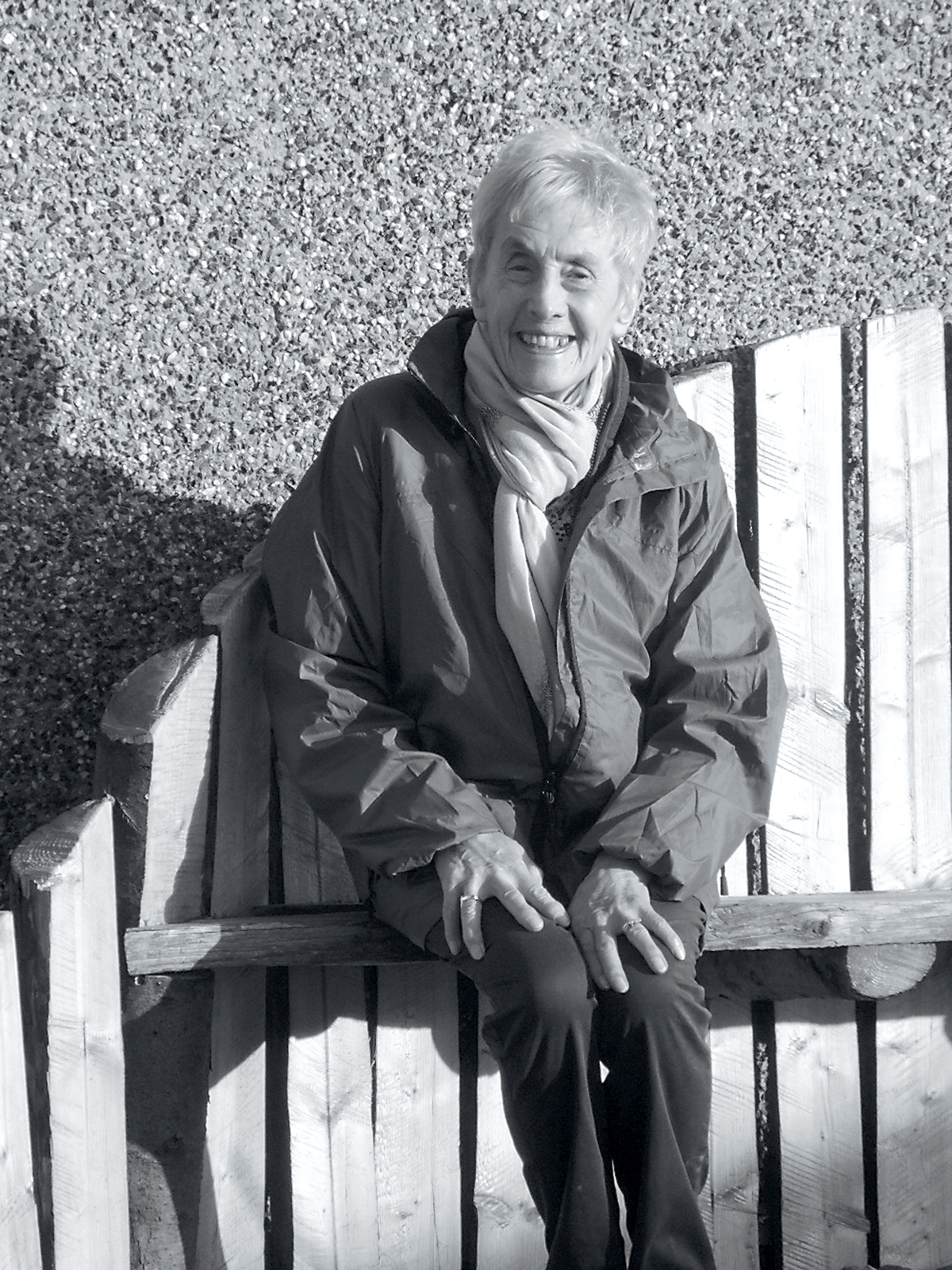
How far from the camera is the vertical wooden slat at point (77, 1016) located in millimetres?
2088

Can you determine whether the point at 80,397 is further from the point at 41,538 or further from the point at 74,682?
the point at 74,682

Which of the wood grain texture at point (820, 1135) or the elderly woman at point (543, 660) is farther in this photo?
the wood grain texture at point (820, 1135)

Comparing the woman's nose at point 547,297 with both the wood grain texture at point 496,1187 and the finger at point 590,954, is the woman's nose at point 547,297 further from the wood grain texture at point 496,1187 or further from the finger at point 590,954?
the wood grain texture at point 496,1187

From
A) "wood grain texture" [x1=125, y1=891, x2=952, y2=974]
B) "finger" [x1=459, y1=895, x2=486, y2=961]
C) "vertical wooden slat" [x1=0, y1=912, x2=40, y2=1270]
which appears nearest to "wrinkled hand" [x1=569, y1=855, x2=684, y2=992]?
"finger" [x1=459, y1=895, x2=486, y2=961]

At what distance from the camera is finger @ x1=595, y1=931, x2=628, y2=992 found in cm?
209

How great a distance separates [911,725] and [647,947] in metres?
1.04

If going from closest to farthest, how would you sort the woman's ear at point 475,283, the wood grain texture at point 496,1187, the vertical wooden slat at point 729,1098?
the woman's ear at point 475,283, the wood grain texture at point 496,1187, the vertical wooden slat at point 729,1098

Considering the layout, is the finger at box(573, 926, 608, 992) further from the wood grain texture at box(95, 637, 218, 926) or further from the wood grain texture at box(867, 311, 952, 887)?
the wood grain texture at box(867, 311, 952, 887)

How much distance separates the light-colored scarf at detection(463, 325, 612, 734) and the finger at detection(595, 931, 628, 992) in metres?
→ 0.37

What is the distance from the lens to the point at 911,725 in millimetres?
2873

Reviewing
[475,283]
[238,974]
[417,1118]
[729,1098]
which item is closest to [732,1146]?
[729,1098]

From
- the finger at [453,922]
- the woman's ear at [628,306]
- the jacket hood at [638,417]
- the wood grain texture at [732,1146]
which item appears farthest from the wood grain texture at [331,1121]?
the woman's ear at [628,306]

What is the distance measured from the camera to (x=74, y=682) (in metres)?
2.67

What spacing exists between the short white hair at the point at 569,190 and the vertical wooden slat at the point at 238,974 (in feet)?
2.54
